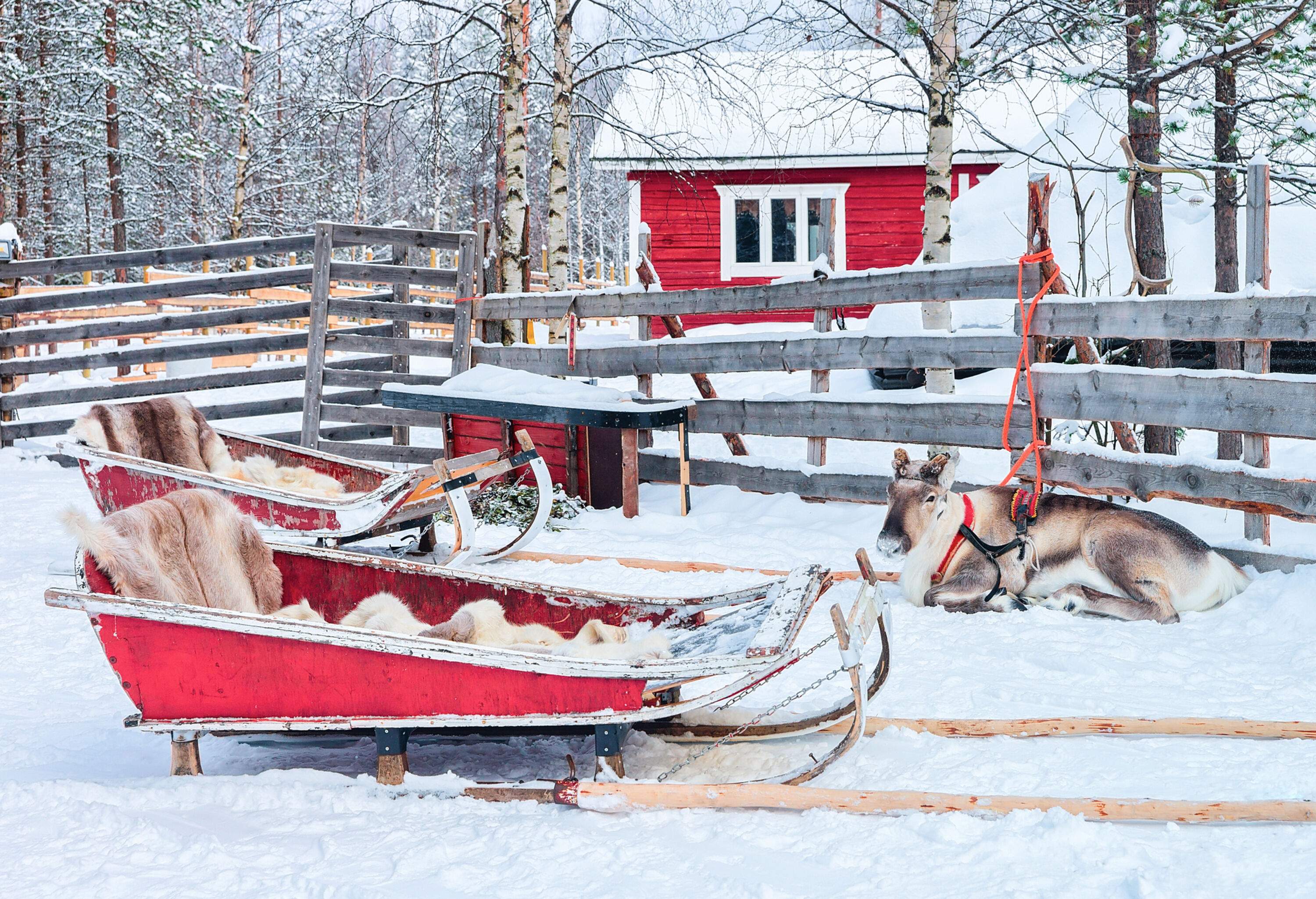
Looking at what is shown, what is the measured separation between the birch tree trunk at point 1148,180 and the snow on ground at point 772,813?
298 centimetres

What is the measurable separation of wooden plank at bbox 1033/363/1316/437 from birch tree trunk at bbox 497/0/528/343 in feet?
18.9

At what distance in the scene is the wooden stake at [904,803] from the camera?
268 centimetres

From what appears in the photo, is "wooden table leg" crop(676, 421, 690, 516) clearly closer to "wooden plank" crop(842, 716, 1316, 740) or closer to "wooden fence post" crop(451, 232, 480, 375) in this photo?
"wooden fence post" crop(451, 232, 480, 375)

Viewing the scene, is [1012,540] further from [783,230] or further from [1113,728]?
[783,230]

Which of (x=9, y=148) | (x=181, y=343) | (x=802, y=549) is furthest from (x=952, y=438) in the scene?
(x=9, y=148)

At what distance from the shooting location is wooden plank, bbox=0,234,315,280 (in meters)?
9.58

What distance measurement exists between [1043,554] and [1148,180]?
360cm

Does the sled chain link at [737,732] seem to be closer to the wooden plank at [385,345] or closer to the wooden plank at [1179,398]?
the wooden plank at [1179,398]

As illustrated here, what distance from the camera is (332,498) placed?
5781 mm

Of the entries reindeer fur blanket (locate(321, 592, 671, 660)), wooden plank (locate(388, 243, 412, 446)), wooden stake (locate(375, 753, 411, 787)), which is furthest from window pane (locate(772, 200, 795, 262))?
wooden stake (locate(375, 753, 411, 787))

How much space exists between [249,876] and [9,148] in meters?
22.7

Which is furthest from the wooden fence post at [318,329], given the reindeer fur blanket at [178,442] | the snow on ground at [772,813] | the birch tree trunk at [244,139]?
the birch tree trunk at [244,139]

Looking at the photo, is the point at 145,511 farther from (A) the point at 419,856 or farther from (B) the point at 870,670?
(B) the point at 870,670

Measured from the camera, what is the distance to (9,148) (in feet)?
68.7
